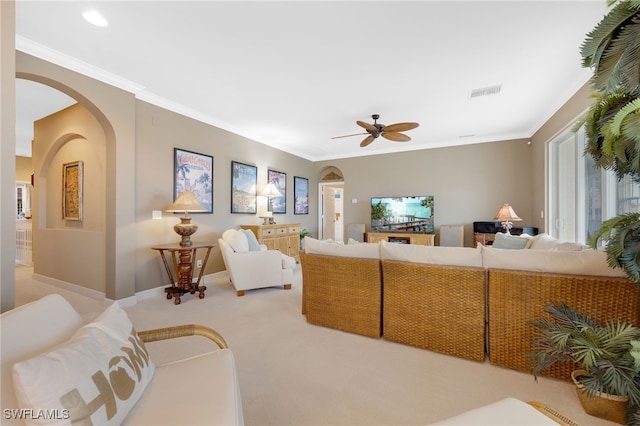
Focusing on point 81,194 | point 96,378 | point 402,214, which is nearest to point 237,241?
point 81,194

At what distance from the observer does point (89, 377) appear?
0.83 meters

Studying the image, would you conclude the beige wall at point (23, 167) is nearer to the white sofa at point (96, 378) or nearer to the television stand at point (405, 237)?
the white sofa at point (96, 378)

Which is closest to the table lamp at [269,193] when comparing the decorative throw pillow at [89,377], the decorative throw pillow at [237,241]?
the decorative throw pillow at [237,241]

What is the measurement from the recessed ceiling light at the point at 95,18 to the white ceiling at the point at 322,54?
0.14ft

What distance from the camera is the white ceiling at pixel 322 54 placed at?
213cm

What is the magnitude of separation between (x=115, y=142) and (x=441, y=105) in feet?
14.6

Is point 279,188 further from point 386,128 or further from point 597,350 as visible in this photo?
point 597,350

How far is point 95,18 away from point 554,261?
4.02 m

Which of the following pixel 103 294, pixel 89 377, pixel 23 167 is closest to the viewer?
pixel 89 377

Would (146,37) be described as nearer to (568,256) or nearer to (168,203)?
(168,203)

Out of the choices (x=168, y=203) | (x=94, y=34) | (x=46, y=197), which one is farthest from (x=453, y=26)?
(x=46, y=197)

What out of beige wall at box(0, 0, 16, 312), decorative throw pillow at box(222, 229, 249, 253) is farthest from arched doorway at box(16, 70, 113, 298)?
beige wall at box(0, 0, 16, 312)

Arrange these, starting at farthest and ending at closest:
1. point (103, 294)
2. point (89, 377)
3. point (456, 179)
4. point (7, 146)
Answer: point (456, 179), point (103, 294), point (7, 146), point (89, 377)

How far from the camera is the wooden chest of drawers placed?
504cm
